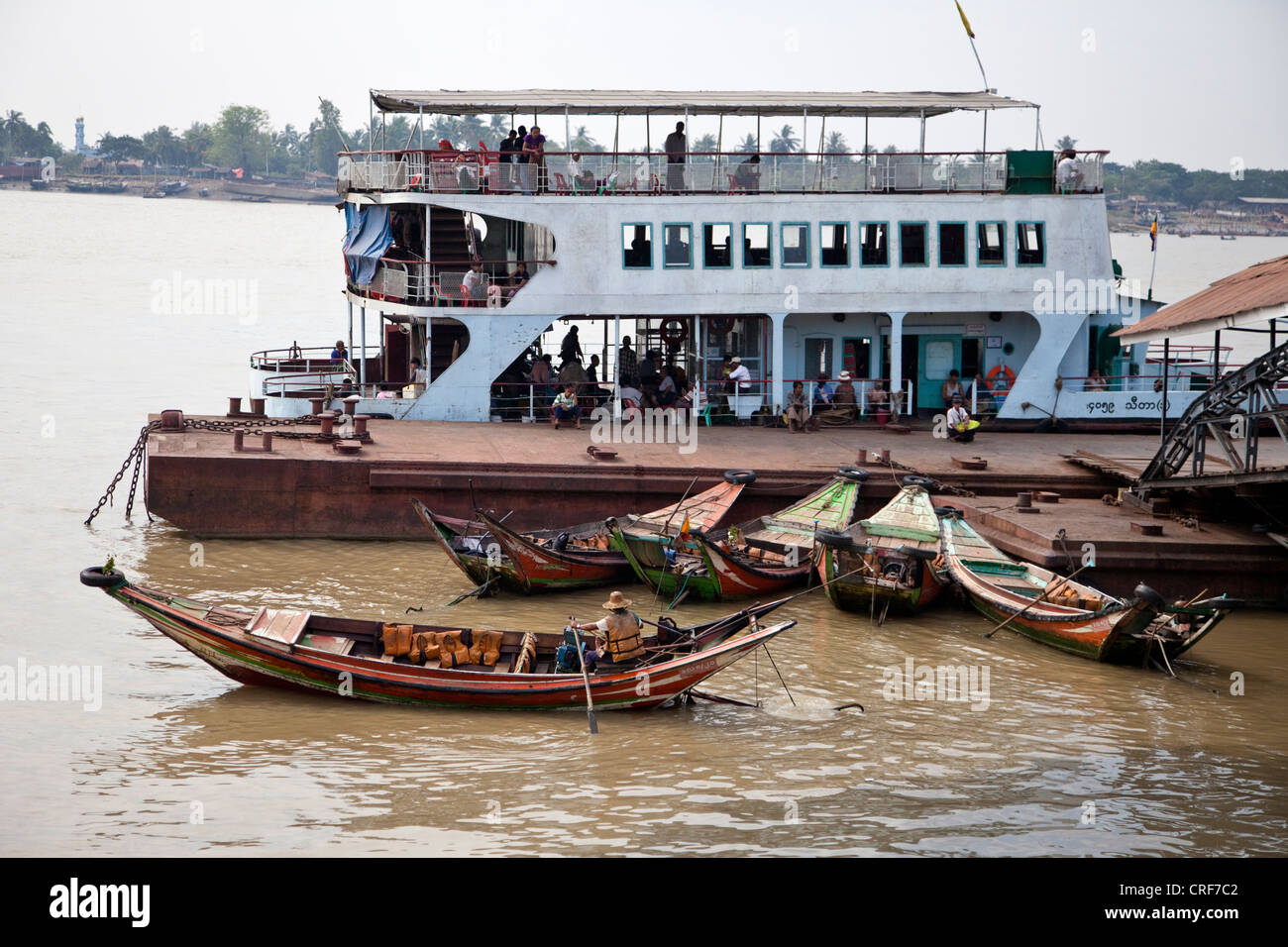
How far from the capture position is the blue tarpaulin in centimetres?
2828

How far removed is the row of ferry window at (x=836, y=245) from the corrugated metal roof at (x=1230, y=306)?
5.62 metres

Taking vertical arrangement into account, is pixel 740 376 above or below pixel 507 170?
below

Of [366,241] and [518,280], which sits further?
[366,241]

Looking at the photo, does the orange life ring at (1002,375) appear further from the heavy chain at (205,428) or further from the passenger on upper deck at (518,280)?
the heavy chain at (205,428)

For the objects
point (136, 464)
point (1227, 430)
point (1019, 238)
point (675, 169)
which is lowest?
point (136, 464)

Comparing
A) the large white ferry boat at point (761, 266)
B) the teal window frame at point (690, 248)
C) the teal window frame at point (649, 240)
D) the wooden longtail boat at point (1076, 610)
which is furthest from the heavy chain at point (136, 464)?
the wooden longtail boat at point (1076, 610)

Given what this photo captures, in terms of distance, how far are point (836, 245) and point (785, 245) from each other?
1.05m

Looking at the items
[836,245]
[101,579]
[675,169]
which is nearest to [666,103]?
[675,169]

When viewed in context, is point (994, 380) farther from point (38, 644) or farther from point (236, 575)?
point (38, 644)

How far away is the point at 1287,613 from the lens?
69.3 ft

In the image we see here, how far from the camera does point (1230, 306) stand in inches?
795

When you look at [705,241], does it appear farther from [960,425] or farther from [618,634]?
[618,634]

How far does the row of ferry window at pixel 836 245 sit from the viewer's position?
2780 centimetres

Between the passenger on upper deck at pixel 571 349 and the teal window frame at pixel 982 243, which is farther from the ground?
the teal window frame at pixel 982 243
